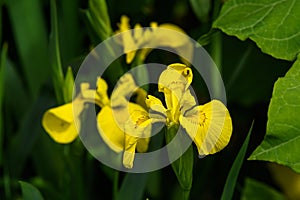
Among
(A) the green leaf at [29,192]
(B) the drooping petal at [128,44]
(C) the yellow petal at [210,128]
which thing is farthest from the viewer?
(B) the drooping petal at [128,44]

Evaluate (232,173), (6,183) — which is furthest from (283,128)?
(6,183)

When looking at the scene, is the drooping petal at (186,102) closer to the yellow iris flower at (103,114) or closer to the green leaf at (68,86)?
the yellow iris flower at (103,114)

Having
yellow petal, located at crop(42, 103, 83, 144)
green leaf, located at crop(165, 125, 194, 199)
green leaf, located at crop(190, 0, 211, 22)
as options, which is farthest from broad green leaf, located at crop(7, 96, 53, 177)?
green leaf, located at crop(165, 125, 194, 199)

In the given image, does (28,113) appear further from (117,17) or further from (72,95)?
(117,17)

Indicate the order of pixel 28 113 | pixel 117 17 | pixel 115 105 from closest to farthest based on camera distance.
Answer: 1. pixel 115 105
2. pixel 28 113
3. pixel 117 17

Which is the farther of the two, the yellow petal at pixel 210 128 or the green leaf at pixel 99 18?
the green leaf at pixel 99 18

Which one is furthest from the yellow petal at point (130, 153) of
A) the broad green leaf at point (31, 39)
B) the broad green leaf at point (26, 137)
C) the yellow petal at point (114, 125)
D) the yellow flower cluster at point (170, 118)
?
the broad green leaf at point (31, 39)

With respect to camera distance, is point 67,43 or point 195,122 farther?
point 67,43

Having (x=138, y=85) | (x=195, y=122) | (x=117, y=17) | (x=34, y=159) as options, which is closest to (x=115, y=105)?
(x=138, y=85)
